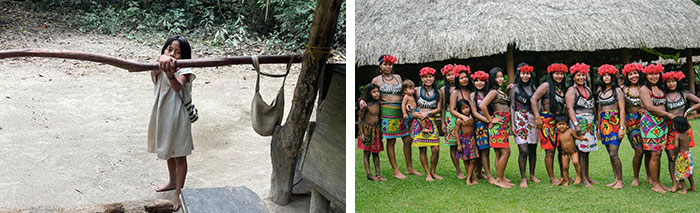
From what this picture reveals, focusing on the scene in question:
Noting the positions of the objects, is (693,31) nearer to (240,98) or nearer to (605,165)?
(605,165)

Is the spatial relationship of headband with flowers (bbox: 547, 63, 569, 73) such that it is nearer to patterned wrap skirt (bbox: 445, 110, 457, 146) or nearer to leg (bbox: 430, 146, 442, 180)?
patterned wrap skirt (bbox: 445, 110, 457, 146)

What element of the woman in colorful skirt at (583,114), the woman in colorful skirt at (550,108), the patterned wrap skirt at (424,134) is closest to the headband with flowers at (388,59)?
the patterned wrap skirt at (424,134)

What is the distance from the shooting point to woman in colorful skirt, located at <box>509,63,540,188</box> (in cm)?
345

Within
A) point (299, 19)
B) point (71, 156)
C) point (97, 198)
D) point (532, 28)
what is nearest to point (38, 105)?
point (71, 156)

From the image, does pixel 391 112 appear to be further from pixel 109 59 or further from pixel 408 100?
pixel 109 59

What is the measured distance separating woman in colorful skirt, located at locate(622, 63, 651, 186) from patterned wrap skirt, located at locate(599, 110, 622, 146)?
0.16 ft

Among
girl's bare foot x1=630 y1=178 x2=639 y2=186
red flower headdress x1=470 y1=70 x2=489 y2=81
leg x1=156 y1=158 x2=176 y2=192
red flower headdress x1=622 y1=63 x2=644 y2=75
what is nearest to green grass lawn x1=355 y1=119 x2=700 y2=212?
girl's bare foot x1=630 y1=178 x2=639 y2=186

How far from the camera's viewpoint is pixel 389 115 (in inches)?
135

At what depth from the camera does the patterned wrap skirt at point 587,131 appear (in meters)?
3.40

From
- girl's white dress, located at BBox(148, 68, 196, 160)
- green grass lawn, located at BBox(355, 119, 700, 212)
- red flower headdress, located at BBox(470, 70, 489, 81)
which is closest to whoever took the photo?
green grass lawn, located at BBox(355, 119, 700, 212)

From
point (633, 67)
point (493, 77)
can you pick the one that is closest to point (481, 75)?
point (493, 77)

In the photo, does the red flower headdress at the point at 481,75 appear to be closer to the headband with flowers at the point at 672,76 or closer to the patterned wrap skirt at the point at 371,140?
the patterned wrap skirt at the point at 371,140

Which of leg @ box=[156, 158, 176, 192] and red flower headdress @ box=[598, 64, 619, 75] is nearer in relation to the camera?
red flower headdress @ box=[598, 64, 619, 75]

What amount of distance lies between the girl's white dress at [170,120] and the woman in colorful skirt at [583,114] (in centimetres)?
195
